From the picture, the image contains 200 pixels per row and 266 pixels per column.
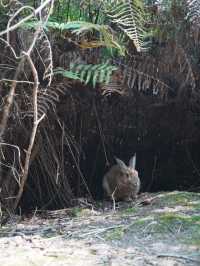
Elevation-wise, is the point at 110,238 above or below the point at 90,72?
below

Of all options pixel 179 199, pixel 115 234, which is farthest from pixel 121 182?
pixel 115 234

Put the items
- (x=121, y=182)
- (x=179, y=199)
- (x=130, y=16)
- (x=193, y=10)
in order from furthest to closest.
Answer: (x=121, y=182), (x=179, y=199), (x=193, y=10), (x=130, y=16)

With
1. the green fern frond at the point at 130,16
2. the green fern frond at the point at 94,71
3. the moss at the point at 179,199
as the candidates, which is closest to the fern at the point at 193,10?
the green fern frond at the point at 130,16

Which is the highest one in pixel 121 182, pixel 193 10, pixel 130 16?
pixel 193 10

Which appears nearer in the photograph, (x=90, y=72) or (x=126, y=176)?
(x=90, y=72)

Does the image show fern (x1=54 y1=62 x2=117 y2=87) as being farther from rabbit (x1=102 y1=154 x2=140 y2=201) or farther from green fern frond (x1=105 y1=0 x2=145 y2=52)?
rabbit (x1=102 y1=154 x2=140 y2=201)

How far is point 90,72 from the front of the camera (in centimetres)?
397

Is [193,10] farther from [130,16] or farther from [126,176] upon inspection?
[126,176]

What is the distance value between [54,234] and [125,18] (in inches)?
62.2

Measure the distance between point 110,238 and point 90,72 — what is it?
1222 millimetres

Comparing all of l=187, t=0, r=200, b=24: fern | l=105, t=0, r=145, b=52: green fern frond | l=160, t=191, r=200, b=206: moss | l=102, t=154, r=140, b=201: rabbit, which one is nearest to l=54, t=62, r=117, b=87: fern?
l=105, t=0, r=145, b=52: green fern frond

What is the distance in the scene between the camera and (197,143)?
256 inches

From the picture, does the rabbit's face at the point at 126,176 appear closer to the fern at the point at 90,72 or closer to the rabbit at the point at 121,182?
the rabbit at the point at 121,182

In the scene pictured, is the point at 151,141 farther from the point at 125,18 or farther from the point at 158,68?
the point at 125,18
